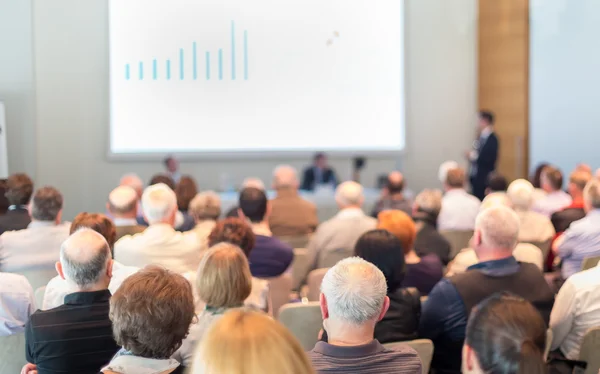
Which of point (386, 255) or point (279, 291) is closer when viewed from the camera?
point (386, 255)

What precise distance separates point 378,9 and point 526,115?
2.40 m

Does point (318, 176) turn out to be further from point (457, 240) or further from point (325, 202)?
point (457, 240)

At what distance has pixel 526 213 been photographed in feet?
17.3

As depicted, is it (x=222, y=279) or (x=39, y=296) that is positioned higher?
(x=222, y=279)

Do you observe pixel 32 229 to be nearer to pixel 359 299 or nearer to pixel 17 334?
pixel 17 334

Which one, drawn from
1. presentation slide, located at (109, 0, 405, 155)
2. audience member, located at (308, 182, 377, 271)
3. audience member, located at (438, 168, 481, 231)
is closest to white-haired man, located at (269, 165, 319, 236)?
audience member, located at (308, 182, 377, 271)

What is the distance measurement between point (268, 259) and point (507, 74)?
264 inches

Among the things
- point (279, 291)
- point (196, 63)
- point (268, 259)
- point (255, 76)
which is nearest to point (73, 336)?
point (279, 291)

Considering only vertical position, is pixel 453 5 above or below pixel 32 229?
above

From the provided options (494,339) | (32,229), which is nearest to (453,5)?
(32,229)

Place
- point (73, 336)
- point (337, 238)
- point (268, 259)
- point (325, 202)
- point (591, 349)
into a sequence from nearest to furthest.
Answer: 1. point (73, 336)
2. point (591, 349)
3. point (268, 259)
4. point (337, 238)
5. point (325, 202)

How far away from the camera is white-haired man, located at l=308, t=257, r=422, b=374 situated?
84.4 inches

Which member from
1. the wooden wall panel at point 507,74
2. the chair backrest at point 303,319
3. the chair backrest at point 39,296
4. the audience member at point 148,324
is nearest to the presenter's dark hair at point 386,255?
the chair backrest at point 303,319

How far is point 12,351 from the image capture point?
9.95 feet
